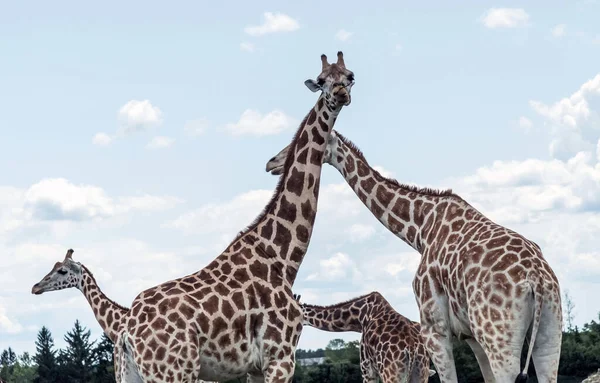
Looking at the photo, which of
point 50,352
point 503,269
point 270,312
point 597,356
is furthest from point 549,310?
point 50,352

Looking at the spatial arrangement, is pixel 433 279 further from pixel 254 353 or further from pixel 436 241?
pixel 254 353

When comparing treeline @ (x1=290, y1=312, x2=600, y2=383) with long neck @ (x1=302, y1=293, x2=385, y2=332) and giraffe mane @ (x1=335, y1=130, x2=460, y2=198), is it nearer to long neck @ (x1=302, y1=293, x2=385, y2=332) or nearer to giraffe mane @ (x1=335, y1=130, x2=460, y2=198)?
long neck @ (x1=302, y1=293, x2=385, y2=332)


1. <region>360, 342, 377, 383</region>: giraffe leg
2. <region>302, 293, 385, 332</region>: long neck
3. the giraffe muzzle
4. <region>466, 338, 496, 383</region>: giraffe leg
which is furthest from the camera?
the giraffe muzzle

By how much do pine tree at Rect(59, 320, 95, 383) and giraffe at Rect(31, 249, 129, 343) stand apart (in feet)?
68.4

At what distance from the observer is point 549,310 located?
12.6 meters

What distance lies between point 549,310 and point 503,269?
0.79 meters

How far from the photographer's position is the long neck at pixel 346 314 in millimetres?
21359

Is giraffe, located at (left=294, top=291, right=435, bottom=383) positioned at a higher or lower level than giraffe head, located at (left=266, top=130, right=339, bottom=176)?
lower

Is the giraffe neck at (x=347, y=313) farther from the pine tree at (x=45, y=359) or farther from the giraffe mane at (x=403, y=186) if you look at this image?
the pine tree at (x=45, y=359)

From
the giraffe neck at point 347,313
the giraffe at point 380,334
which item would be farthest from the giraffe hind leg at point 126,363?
the giraffe neck at point 347,313

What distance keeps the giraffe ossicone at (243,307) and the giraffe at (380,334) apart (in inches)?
247

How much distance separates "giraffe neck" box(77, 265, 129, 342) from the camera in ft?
67.8

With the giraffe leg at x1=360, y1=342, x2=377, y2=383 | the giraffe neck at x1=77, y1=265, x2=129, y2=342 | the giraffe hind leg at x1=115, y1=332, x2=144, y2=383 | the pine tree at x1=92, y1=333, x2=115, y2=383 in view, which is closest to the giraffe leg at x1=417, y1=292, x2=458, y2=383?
the giraffe hind leg at x1=115, y1=332, x2=144, y2=383

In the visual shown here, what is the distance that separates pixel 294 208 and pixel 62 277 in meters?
11.7
